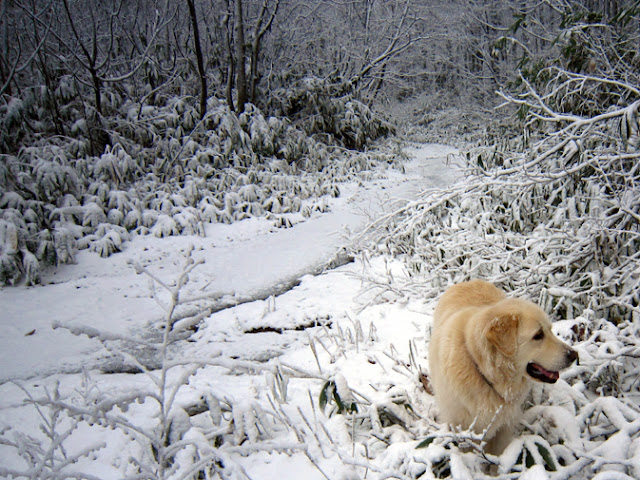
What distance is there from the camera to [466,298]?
262cm

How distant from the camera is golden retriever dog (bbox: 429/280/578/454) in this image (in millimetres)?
1924

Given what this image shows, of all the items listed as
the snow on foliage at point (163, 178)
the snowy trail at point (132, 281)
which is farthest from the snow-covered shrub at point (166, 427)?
the snow on foliage at point (163, 178)

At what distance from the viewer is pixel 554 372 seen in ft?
6.59

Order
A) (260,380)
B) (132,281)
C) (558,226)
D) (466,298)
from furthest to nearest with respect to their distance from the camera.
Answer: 1. (132,281)
2. (558,226)
3. (260,380)
4. (466,298)

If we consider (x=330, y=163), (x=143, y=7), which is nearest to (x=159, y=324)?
(x=330, y=163)

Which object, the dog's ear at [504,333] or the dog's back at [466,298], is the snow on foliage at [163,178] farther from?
the dog's ear at [504,333]

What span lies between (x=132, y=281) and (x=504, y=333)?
5283mm

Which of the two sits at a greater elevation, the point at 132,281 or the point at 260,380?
the point at 132,281

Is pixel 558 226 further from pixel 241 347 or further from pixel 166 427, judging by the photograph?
pixel 166 427

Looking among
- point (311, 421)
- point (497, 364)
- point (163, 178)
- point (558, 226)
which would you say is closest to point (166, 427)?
point (311, 421)

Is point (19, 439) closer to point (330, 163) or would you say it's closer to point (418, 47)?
point (330, 163)

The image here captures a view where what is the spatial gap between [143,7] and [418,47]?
58.5ft

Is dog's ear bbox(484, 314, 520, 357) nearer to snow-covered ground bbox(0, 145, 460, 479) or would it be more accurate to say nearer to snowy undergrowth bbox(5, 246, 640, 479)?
snowy undergrowth bbox(5, 246, 640, 479)

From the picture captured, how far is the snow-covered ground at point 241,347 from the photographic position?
2342 millimetres
